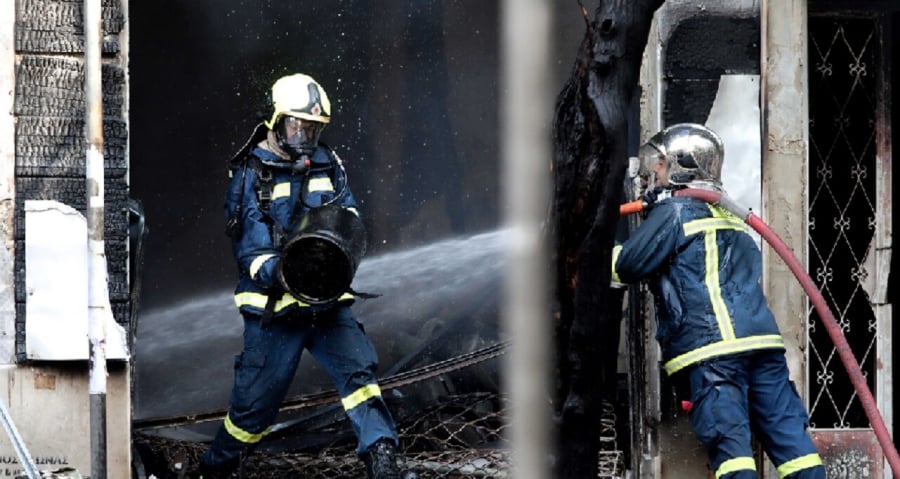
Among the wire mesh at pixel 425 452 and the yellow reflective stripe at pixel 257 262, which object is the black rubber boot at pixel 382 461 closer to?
→ the wire mesh at pixel 425 452

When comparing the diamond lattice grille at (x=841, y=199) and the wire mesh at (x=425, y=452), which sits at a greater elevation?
the diamond lattice grille at (x=841, y=199)

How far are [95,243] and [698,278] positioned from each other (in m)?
2.42

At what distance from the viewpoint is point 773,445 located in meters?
6.40

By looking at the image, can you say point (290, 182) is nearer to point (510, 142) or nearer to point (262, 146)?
point (262, 146)

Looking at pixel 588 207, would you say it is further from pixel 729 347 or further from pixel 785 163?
pixel 785 163

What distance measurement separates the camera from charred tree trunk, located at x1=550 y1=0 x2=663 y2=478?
555cm

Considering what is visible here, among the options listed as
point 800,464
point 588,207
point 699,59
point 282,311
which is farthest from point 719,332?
point 282,311

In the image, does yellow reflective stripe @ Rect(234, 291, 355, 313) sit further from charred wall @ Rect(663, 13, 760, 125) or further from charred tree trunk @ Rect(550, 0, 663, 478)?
charred wall @ Rect(663, 13, 760, 125)

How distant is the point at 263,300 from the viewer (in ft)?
23.0

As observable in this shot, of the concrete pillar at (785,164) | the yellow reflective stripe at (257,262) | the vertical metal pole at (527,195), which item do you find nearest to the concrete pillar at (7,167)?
the yellow reflective stripe at (257,262)

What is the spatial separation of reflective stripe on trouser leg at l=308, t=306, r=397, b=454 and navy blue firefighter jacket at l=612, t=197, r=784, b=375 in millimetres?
1288

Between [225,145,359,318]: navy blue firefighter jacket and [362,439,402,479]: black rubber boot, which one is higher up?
[225,145,359,318]: navy blue firefighter jacket

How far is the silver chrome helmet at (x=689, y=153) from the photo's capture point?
660 cm

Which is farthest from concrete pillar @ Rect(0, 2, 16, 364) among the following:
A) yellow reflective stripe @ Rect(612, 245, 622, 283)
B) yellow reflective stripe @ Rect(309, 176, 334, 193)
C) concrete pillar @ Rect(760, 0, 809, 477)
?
concrete pillar @ Rect(760, 0, 809, 477)
